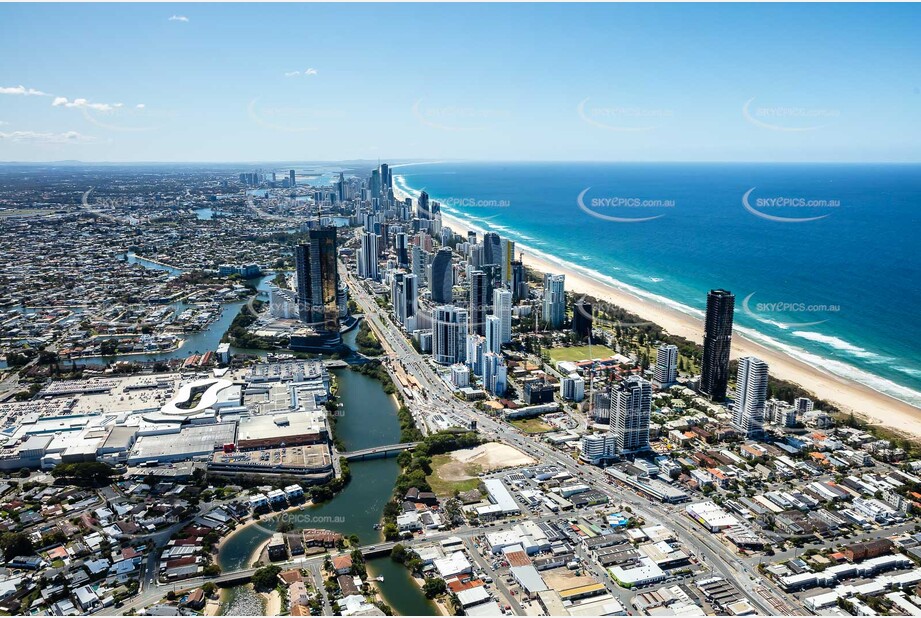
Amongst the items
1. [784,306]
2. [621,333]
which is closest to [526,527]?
[621,333]

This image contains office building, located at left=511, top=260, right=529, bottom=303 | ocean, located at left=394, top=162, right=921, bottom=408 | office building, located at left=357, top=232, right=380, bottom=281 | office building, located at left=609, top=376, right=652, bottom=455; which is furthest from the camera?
office building, located at left=357, top=232, right=380, bottom=281

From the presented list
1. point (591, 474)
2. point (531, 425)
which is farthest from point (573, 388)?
point (591, 474)

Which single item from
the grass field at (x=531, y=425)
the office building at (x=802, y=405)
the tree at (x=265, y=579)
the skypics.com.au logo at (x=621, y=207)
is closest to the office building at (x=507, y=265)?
the grass field at (x=531, y=425)

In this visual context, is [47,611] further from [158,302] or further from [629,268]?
[629,268]

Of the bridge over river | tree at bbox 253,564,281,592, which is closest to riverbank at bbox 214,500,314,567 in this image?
tree at bbox 253,564,281,592

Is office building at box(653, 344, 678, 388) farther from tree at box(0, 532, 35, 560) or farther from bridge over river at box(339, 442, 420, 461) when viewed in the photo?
tree at box(0, 532, 35, 560)
